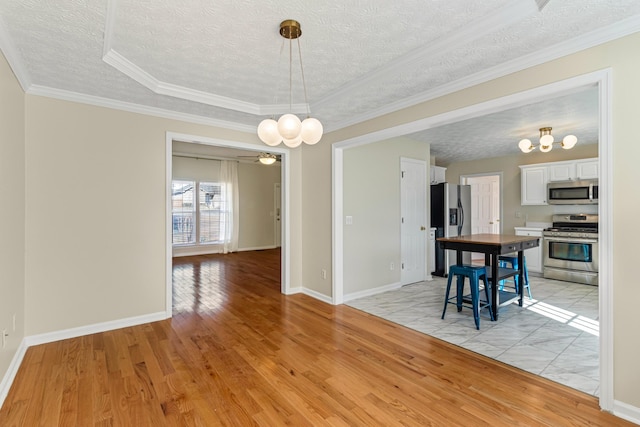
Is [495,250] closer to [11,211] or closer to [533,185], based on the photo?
[533,185]

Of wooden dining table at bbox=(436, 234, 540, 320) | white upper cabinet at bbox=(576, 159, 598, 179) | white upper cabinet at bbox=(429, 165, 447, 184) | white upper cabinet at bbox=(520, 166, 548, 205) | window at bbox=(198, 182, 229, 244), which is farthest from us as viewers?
window at bbox=(198, 182, 229, 244)

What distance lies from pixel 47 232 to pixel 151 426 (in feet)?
7.63

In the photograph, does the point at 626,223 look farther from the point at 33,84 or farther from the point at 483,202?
the point at 483,202

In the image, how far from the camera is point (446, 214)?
19.3 feet

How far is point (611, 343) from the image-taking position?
2.02 m

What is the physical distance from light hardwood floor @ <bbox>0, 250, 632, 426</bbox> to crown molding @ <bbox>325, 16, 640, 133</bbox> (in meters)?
2.42

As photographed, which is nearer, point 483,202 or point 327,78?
point 327,78

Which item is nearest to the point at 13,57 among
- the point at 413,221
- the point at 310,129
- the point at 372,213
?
the point at 310,129

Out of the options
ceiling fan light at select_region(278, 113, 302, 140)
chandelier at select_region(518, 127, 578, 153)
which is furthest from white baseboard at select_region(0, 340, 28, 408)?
chandelier at select_region(518, 127, 578, 153)

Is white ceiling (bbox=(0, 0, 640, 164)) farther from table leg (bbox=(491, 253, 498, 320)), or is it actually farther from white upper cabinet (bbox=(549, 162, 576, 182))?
white upper cabinet (bbox=(549, 162, 576, 182))

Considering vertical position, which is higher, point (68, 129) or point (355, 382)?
point (68, 129)

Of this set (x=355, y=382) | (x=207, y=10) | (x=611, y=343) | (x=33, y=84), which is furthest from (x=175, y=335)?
(x=611, y=343)

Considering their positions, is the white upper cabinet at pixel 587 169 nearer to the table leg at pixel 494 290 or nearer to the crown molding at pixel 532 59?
the table leg at pixel 494 290

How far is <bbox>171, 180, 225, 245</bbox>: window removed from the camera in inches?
336
